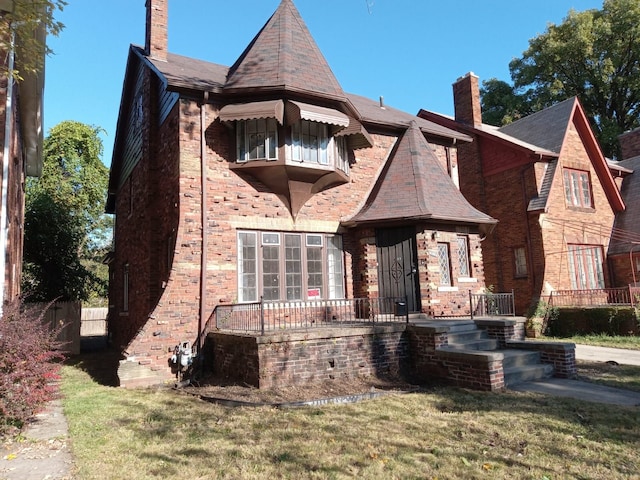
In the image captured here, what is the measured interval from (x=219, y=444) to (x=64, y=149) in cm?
3734

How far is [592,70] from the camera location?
112 ft

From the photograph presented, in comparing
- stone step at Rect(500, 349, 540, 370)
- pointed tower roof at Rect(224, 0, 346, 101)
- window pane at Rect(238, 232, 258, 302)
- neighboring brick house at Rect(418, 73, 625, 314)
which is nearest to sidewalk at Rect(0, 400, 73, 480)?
window pane at Rect(238, 232, 258, 302)

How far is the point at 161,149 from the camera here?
43.5 feet

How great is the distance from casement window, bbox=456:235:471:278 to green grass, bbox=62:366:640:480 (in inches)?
243

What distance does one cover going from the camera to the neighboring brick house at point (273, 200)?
11227 millimetres

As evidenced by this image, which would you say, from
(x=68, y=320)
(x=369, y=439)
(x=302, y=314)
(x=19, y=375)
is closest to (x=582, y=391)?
(x=369, y=439)

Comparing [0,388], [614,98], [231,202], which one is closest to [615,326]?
[231,202]

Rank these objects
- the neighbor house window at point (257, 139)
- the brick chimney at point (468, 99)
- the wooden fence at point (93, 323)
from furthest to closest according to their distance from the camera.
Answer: the wooden fence at point (93, 323), the brick chimney at point (468, 99), the neighbor house window at point (257, 139)

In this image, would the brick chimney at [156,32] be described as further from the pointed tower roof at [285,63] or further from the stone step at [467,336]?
the stone step at [467,336]

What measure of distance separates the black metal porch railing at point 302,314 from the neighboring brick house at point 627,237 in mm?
13064

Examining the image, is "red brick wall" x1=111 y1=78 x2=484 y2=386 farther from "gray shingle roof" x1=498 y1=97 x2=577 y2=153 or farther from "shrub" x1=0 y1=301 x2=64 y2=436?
"gray shingle roof" x1=498 y1=97 x2=577 y2=153

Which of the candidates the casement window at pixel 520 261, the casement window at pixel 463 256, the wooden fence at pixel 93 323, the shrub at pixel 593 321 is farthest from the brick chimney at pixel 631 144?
the wooden fence at pixel 93 323

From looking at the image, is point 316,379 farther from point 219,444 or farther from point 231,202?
point 231,202

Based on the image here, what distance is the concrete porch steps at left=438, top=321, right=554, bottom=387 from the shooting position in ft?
28.9
